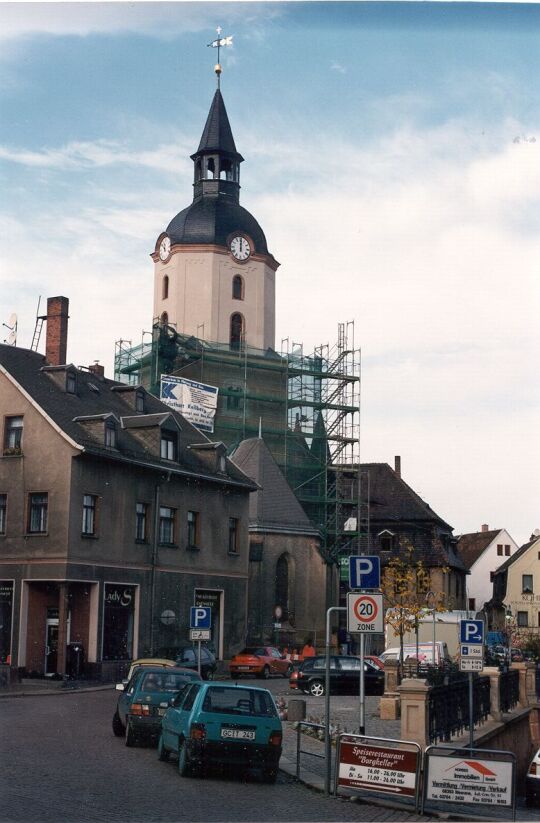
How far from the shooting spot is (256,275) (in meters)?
73.1

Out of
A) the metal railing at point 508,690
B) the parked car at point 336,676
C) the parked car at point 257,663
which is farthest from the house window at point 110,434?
the metal railing at point 508,690

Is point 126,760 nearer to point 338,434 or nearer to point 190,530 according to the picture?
point 190,530

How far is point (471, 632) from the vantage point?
23.7 metres

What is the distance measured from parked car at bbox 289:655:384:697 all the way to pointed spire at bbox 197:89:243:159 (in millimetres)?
47746

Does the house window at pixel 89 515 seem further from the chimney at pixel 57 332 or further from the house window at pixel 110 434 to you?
the chimney at pixel 57 332

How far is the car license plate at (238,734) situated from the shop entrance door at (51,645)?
23.5 m

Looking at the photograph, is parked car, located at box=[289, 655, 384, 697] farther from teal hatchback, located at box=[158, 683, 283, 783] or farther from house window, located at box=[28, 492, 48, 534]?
teal hatchback, located at box=[158, 683, 283, 783]

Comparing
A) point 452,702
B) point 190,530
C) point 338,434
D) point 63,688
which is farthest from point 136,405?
point 452,702

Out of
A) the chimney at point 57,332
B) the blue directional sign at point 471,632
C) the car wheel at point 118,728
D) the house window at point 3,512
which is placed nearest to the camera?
the car wheel at point 118,728

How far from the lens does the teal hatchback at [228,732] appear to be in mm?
16281

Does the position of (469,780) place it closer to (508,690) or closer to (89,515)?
(508,690)

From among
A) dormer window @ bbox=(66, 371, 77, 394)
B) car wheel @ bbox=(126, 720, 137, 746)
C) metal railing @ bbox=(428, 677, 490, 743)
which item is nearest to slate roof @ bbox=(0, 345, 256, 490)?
dormer window @ bbox=(66, 371, 77, 394)

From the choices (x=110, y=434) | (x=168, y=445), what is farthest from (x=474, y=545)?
(x=110, y=434)

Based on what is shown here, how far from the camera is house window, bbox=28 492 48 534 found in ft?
128
